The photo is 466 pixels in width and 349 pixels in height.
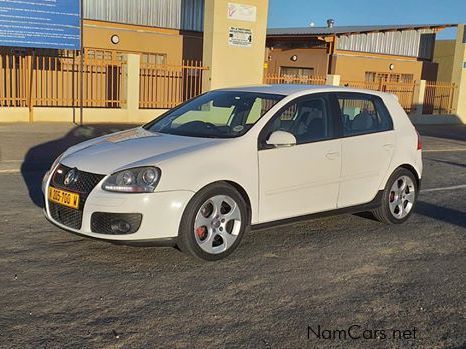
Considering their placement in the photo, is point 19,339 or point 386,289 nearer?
point 19,339

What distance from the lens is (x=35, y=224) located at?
608cm

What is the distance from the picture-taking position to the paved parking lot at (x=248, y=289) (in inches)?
144

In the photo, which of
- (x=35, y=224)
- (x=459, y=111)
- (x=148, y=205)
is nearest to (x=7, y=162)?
(x=35, y=224)

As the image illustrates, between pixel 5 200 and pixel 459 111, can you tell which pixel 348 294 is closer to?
pixel 5 200

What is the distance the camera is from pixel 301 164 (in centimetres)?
552

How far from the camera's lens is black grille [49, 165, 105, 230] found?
475cm

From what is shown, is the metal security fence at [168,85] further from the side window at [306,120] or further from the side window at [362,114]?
the side window at [306,120]

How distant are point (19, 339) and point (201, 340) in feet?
3.58

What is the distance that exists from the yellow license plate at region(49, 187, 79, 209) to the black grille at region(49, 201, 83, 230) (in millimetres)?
37

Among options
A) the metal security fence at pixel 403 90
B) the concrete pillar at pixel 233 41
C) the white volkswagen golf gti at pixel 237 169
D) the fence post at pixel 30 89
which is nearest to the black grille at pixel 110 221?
the white volkswagen golf gti at pixel 237 169

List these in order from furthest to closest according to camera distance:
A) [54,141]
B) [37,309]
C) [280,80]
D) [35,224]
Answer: [280,80] < [54,141] < [35,224] < [37,309]

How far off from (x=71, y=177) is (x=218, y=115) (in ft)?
5.41

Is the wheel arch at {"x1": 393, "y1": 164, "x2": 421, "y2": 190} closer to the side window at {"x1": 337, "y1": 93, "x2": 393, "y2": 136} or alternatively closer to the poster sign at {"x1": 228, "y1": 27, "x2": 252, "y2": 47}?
the side window at {"x1": 337, "y1": 93, "x2": 393, "y2": 136}

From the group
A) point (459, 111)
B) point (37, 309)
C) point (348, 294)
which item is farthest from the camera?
point (459, 111)
